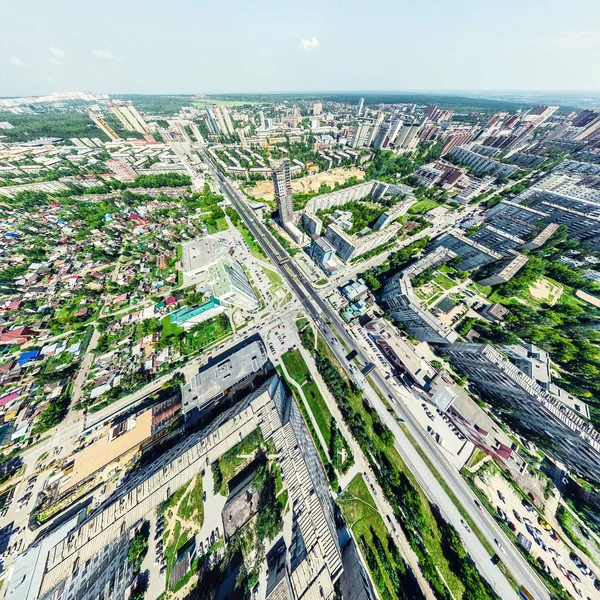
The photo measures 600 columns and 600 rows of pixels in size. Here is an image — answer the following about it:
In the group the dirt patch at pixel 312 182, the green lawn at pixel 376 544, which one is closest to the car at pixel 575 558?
the green lawn at pixel 376 544

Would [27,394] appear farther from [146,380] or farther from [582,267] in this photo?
[582,267]

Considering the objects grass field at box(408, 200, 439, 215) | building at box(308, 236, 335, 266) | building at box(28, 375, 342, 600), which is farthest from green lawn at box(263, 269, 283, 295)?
grass field at box(408, 200, 439, 215)

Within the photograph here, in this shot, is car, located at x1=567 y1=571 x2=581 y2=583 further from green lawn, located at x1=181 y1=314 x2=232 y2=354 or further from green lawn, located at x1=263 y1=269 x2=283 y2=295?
green lawn, located at x1=263 y1=269 x2=283 y2=295

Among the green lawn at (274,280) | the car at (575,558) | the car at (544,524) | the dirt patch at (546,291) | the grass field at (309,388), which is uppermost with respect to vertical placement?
the dirt patch at (546,291)

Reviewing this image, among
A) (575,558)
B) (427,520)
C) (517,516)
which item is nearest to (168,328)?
(427,520)

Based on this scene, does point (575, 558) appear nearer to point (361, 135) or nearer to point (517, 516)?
point (517, 516)

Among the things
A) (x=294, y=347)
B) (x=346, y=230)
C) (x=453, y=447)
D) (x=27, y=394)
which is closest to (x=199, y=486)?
(x=294, y=347)

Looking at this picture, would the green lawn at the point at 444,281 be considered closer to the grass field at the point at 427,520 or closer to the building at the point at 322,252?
the building at the point at 322,252
